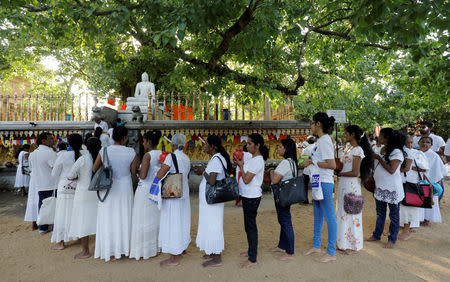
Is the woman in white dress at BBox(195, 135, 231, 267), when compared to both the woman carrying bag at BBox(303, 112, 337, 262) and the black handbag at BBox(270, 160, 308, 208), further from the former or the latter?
the woman carrying bag at BBox(303, 112, 337, 262)

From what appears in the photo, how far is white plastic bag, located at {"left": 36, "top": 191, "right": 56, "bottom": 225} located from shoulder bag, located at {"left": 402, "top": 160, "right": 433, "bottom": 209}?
20.2ft

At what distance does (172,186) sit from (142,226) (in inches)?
34.4

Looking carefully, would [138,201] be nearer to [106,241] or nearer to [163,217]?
[163,217]

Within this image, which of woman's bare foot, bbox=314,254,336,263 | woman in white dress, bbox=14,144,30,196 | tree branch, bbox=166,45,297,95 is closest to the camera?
woman's bare foot, bbox=314,254,336,263

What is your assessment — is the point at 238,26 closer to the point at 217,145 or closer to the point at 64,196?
the point at 217,145

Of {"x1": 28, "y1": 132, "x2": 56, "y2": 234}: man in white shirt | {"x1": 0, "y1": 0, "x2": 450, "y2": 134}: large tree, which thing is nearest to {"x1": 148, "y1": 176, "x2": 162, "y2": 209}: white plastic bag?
{"x1": 0, "y1": 0, "x2": 450, "y2": 134}: large tree

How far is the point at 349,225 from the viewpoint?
3.89 metres

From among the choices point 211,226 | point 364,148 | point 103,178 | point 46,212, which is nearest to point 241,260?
point 211,226

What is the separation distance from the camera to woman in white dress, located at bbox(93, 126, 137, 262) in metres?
3.62

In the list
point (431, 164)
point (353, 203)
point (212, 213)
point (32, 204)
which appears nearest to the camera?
point (212, 213)

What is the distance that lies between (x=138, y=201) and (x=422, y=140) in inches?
233

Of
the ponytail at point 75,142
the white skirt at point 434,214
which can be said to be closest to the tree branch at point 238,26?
the ponytail at point 75,142

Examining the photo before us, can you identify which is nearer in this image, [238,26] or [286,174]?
[286,174]

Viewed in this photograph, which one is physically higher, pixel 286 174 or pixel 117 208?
pixel 286 174
